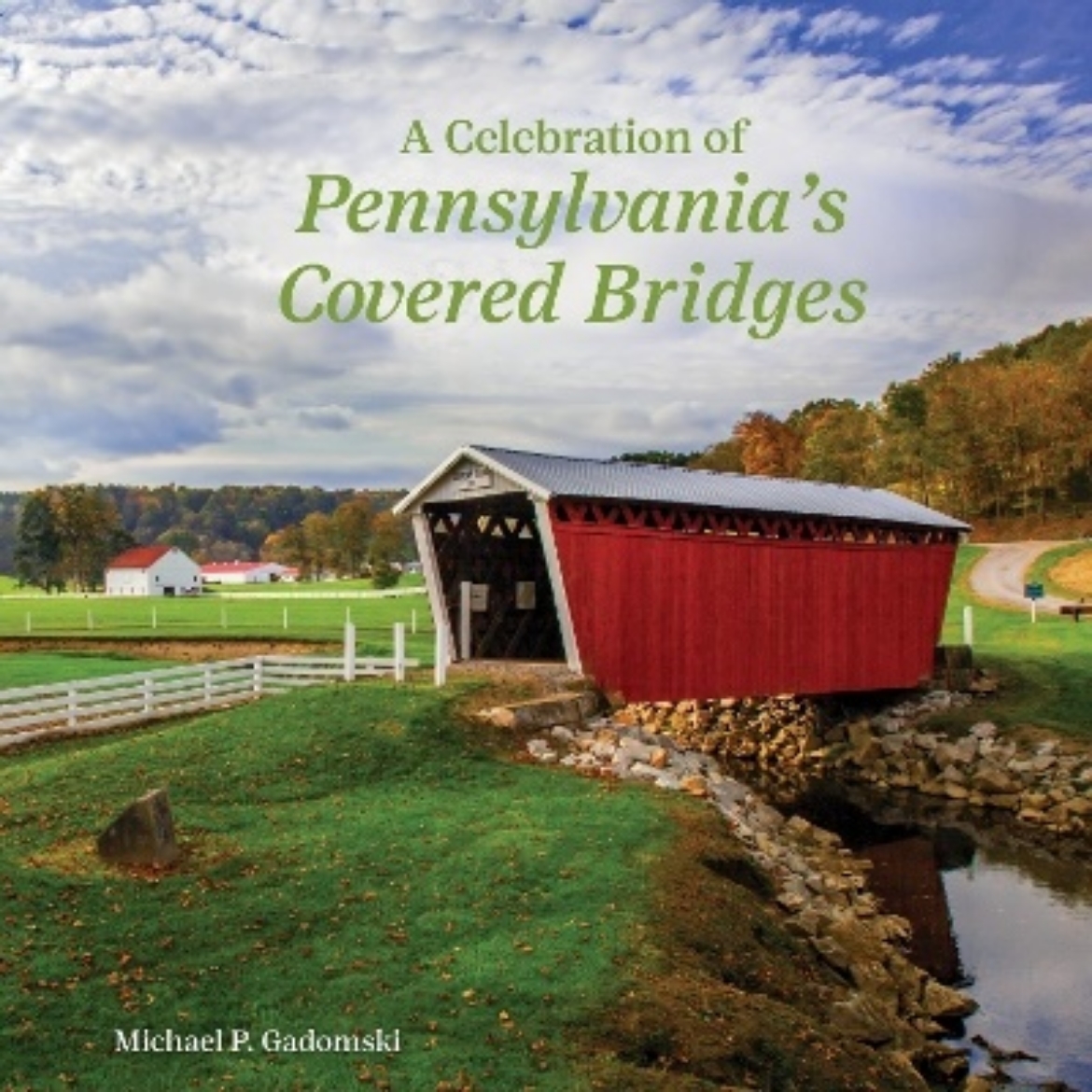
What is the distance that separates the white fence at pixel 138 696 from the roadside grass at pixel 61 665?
2924 millimetres

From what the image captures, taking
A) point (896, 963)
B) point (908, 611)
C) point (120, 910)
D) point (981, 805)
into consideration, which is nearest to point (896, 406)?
point (908, 611)

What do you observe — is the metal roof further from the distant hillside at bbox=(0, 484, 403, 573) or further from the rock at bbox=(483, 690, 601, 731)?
the distant hillside at bbox=(0, 484, 403, 573)

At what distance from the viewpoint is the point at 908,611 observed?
28250mm

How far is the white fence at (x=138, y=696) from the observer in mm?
20203

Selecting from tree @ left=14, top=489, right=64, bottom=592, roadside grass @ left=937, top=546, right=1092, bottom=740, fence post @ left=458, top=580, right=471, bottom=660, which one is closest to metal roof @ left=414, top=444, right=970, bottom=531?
fence post @ left=458, top=580, right=471, bottom=660

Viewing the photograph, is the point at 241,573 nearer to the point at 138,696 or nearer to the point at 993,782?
the point at 138,696

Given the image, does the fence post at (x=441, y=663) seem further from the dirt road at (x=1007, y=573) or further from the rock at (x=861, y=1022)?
the dirt road at (x=1007, y=573)

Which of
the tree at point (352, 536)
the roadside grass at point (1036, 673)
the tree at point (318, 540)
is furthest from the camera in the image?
the tree at point (318, 540)

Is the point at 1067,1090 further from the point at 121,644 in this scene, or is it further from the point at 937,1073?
the point at 121,644

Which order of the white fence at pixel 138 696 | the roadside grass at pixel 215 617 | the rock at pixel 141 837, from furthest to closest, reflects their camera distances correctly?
the roadside grass at pixel 215 617 < the white fence at pixel 138 696 < the rock at pixel 141 837

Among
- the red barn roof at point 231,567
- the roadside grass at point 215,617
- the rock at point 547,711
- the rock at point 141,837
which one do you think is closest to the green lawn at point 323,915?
the rock at point 141,837

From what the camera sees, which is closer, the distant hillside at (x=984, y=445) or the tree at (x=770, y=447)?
the distant hillside at (x=984, y=445)

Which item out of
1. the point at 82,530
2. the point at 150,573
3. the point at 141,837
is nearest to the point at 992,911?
the point at 141,837

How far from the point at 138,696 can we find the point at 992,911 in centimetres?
1654
